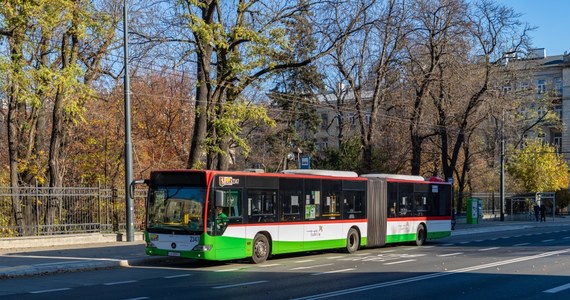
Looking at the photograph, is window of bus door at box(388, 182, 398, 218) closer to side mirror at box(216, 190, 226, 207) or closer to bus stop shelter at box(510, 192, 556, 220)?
side mirror at box(216, 190, 226, 207)

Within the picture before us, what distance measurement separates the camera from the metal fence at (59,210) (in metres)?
23.0

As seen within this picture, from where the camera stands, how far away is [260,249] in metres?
19.4

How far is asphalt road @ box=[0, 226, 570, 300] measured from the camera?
12.7 m

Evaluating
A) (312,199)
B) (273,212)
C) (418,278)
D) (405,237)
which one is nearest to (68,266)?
(273,212)

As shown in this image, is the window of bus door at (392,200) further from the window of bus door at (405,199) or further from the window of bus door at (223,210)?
the window of bus door at (223,210)

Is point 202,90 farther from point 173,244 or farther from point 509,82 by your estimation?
point 509,82

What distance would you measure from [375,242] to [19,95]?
14.1 m

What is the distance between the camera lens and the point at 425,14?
38.7 meters

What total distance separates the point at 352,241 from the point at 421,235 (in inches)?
207

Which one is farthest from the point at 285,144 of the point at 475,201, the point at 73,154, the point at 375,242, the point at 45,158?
the point at 375,242

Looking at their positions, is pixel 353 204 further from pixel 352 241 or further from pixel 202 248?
pixel 202 248

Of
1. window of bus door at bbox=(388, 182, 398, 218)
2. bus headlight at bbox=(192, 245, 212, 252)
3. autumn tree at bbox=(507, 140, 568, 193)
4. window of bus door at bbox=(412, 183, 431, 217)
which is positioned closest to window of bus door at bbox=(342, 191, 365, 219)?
window of bus door at bbox=(388, 182, 398, 218)

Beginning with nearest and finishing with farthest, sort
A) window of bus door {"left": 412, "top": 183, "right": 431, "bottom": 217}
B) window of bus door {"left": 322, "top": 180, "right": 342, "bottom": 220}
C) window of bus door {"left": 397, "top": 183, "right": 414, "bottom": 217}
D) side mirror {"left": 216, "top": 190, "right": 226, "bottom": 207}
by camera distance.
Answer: side mirror {"left": 216, "top": 190, "right": 226, "bottom": 207}, window of bus door {"left": 322, "top": 180, "right": 342, "bottom": 220}, window of bus door {"left": 397, "top": 183, "right": 414, "bottom": 217}, window of bus door {"left": 412, "top": 183, "right": 431, "bottom": 217}

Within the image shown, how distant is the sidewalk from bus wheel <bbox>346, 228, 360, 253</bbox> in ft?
22.1
